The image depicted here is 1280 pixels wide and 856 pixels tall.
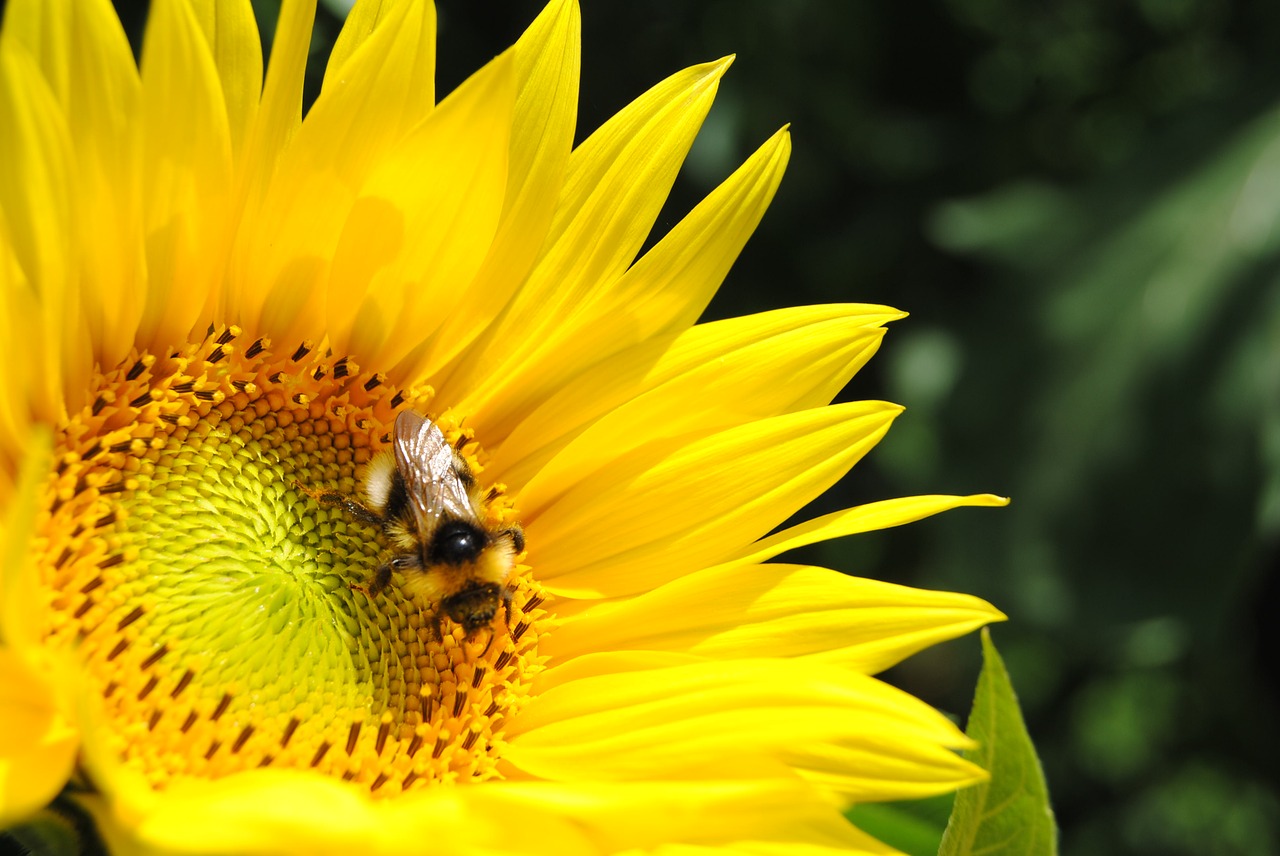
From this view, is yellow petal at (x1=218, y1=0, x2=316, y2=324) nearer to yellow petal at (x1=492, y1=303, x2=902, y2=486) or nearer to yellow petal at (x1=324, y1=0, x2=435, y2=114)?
yellow petal at (x1=324, y1=0, x2=435, y2=114)

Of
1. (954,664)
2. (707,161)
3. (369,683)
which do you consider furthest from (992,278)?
(369,683)

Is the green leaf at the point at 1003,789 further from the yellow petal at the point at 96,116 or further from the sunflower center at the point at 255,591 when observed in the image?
the yellow petal at the point at 96,116

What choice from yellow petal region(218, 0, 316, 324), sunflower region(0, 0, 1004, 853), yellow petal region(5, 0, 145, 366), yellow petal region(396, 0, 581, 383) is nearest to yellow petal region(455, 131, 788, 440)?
sunflower region(0, 0, 1004, 853)

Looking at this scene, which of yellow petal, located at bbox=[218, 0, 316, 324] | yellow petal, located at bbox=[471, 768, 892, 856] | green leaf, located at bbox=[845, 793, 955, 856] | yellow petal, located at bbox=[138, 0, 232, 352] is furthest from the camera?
green leaf, located at bbox=[845, 793, 955, 856]

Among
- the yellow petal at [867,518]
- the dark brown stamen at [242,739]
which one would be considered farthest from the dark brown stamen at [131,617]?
the yellow petal at [867,518]

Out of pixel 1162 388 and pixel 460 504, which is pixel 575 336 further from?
pixel 1162 388

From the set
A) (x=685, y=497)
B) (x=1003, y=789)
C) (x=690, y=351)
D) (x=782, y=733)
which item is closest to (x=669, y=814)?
(x=782, y=733)

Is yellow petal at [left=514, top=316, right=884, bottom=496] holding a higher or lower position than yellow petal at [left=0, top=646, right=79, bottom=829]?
higher
